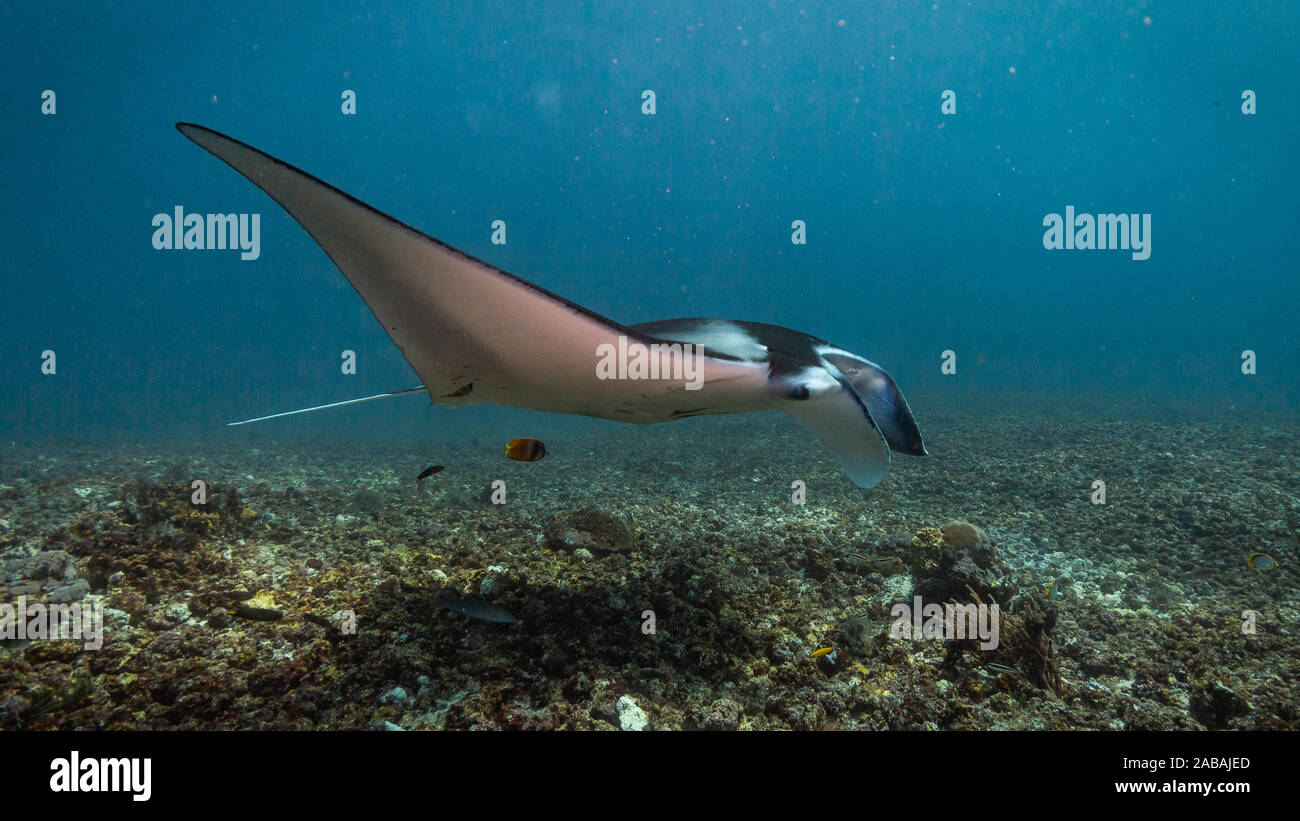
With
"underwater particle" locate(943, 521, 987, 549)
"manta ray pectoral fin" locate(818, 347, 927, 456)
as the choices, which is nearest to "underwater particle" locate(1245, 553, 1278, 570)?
"underwater particle" locate(943, 521, 987, 549)

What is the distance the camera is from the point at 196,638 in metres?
2.45

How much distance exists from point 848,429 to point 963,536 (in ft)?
7.72

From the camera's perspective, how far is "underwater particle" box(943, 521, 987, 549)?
3922 millimetres

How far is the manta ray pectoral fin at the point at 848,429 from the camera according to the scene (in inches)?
89.2

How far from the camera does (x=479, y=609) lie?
253cm

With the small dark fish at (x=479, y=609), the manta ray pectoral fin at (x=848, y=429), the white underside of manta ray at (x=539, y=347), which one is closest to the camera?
the white underside of manta ray at (x=539, y=347)

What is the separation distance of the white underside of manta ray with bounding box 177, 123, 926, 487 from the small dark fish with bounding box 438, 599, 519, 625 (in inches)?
43.2

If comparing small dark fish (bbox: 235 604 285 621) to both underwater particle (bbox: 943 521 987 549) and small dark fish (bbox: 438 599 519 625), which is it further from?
underwater particle (bbox: 943 521 987 549)

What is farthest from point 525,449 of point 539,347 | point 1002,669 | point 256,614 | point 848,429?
point 1002,669

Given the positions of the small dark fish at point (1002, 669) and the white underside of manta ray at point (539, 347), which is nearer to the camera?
the white underside of manta ray at point (539, 347)

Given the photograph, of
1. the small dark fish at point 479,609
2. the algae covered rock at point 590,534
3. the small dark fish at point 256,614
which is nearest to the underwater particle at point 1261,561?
the algae covered rock at point 590,534

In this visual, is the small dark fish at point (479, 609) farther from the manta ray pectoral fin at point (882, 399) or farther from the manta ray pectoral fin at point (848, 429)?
the manta ray pectoral fin at point (882, 399)
